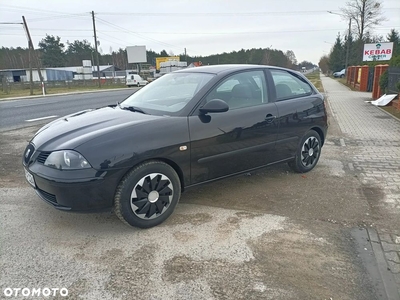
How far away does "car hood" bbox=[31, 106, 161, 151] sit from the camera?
3.11 meters

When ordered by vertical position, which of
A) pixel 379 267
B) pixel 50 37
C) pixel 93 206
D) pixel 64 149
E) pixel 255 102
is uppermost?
pixel 50 37

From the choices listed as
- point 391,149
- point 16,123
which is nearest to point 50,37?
point 16,123

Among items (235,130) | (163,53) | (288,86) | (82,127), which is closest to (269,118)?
→ (235,130)

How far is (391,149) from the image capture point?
6531mm

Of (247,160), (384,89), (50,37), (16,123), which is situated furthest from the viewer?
(50,37)

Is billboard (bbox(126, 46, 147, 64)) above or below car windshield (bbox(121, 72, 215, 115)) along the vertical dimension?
above

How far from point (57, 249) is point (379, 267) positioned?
2766mm

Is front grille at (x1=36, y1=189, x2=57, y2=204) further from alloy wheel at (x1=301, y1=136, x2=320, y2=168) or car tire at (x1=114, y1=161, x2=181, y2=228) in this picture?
alloy wheel at (x1=301, y1=136, x2=320, y2=168)

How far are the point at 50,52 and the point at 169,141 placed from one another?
82.7 metres

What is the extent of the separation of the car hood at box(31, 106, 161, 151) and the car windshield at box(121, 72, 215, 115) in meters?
0.26

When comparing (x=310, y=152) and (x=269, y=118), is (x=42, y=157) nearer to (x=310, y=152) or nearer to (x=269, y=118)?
(x=269, y=118)

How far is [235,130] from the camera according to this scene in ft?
12.6

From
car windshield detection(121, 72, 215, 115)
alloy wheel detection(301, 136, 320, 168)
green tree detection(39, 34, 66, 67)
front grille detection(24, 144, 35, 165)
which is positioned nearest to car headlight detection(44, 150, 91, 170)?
front grille detection(24, 144, 35, 165)

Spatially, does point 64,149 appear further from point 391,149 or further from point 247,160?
point 391,149
